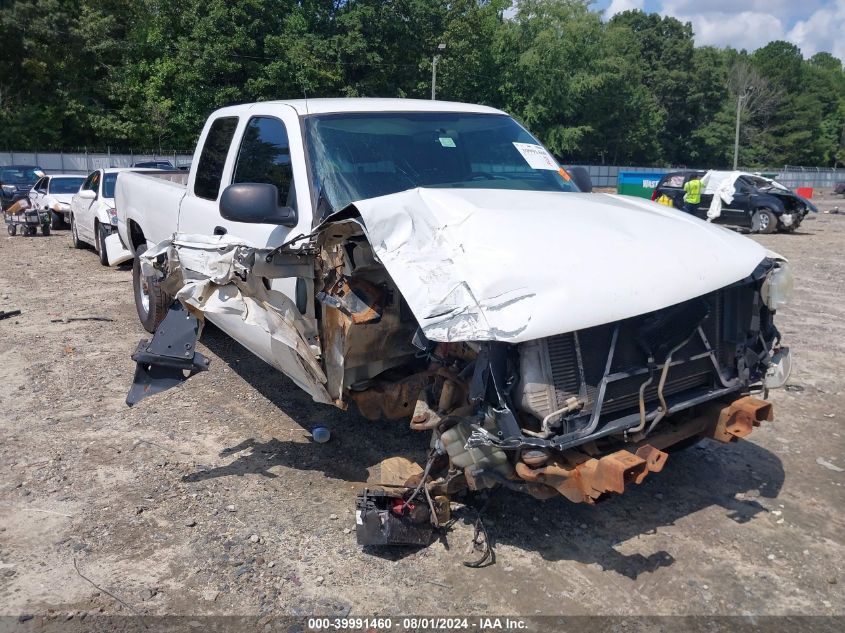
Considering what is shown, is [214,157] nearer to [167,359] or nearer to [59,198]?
[167,359]

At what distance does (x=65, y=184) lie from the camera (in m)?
18.7

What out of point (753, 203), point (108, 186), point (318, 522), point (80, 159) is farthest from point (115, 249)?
point (80, 159)

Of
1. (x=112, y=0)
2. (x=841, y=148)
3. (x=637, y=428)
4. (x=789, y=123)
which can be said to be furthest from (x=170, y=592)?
(x=841, y=148)

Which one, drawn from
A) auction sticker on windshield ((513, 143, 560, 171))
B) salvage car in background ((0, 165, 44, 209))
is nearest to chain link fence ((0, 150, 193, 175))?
salvage car in background ((0, 165, 44, 209))

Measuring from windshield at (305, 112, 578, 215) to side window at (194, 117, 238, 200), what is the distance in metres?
1.15

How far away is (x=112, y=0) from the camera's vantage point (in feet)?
136

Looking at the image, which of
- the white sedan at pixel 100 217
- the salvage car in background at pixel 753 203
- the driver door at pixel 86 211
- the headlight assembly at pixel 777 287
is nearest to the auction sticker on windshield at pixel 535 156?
the headlight assembly at pixel 777 287

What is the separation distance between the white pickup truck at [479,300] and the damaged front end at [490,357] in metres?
0.01

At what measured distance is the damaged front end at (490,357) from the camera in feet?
10.2

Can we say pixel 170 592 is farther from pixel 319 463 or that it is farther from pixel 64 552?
pixel 319 463

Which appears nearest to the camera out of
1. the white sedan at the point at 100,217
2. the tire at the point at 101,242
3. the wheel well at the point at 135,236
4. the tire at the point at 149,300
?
the tire at the point at 149,300

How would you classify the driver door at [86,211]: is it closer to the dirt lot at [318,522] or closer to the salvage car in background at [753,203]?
the dirt lot at [318,522]

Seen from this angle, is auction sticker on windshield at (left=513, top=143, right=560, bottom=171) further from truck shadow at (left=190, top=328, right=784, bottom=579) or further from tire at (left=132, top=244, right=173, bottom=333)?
tire at (left=132, top=244, right=173, bottom=333)

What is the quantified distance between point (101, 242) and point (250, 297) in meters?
9.17
